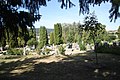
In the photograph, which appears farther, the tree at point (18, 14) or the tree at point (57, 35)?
the tree at point (57, 35)

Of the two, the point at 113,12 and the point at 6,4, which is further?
the point at 113,12

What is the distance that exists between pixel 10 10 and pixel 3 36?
3.06 ft

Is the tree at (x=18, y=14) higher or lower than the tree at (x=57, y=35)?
lower

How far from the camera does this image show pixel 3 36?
9.03m

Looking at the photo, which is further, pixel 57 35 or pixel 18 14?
pixel 57 35

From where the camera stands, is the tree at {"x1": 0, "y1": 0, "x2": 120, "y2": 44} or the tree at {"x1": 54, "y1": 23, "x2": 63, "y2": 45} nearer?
the tree at {"x1": 0, "y1": 0, "x2": 120, "y2": 44}

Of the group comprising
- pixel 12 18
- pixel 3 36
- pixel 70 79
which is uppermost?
pixel 12 18

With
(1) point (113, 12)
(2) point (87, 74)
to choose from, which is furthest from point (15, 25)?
(2) point (87, 74)

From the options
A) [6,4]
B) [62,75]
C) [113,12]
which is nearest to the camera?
[6,4]

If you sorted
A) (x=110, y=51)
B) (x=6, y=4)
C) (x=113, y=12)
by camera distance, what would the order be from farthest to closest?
(x=110, y=51)
(x=113, y=12)
(x=6, y=4)

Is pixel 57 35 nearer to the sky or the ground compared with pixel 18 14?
nearer to the sky

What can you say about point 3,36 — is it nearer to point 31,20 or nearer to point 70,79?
point 31,20

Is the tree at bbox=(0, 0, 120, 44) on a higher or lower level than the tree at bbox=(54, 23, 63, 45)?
lower

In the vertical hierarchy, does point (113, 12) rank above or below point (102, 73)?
above
